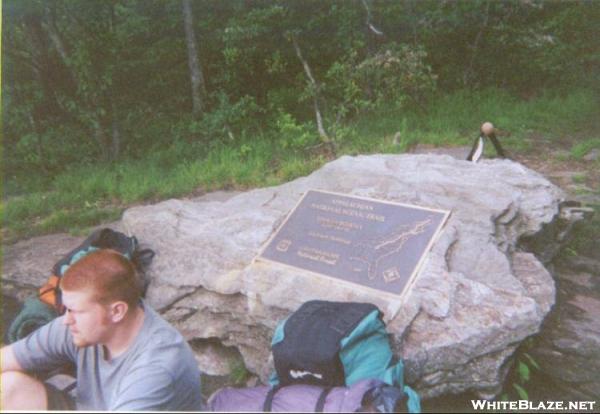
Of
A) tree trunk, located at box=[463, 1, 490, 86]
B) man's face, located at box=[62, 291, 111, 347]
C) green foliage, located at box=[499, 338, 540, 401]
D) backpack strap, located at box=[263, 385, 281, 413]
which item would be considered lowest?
green foliage, located at box=[499, 338, 540, 401]

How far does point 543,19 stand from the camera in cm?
535

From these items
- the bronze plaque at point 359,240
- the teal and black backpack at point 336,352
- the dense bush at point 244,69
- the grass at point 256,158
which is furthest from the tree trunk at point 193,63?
the teal and black backpack at point 336,352

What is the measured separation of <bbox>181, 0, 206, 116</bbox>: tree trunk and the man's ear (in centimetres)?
348

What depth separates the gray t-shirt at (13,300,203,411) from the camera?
6.70 feet

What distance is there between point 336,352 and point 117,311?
95cm

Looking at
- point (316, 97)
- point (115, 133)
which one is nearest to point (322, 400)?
point (316, 97)

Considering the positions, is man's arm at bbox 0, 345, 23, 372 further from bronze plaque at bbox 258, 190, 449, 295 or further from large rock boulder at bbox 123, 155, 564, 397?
bronze plaque at bbox 258, 190, 449, 295

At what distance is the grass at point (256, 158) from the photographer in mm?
4910

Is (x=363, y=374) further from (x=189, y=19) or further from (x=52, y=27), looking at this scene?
(x=52, y=27)

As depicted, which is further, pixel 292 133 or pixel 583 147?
pixel 583 147

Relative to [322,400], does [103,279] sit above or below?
above

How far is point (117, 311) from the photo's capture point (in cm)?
220

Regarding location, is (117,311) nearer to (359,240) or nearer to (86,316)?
(86,316)

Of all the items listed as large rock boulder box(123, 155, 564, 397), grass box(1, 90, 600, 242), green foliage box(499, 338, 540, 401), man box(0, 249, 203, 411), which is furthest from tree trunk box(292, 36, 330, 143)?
man box(0, 249, 203, 411)
